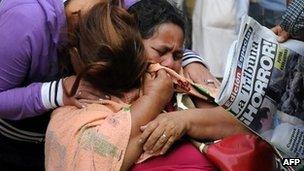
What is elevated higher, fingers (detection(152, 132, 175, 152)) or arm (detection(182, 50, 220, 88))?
fingers (detection(152, 132, 175, 152))

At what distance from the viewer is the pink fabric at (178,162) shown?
1350mm

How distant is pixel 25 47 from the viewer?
1461mm

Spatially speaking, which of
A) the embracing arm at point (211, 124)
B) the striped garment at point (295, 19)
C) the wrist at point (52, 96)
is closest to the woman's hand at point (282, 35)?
the striped garment at point (295, 19)

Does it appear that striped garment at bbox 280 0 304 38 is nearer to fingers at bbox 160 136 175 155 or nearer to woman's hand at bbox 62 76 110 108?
fingers at bbox 160 136 175 155

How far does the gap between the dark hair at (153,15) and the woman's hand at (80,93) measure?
0.69 ft

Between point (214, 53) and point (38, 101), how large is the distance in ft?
3.89

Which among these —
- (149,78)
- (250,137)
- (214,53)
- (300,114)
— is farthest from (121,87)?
(214,53)

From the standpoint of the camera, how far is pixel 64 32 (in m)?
1.52

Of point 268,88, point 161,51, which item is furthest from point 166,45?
point 268,88

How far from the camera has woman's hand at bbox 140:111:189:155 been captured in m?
1.34

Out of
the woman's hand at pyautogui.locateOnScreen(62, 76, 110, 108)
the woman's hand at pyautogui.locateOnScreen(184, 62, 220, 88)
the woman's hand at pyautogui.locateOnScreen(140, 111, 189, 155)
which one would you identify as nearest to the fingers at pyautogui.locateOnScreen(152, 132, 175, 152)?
the woman's hand at pyautogui.locateOnScreen(140, 111, 189, 155)

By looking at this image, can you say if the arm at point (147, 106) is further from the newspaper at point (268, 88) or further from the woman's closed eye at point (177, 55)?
the newspaper at point (268, 88)

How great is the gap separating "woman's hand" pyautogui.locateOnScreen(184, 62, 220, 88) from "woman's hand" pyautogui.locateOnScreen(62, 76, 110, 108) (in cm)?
32

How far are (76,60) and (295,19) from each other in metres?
0.60
